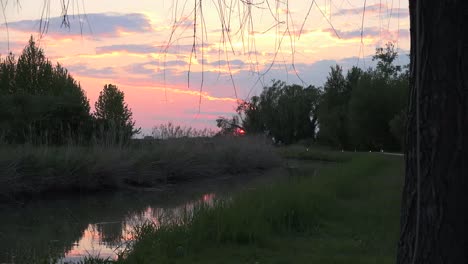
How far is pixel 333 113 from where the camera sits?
68.1 metres

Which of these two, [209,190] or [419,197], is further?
[209,190]

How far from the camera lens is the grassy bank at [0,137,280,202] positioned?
18469mm

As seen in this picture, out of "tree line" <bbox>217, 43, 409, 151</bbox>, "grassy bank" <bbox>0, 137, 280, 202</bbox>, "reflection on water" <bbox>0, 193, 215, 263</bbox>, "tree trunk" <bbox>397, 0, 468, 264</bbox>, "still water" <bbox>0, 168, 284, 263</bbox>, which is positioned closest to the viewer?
"tree trunk" <bbox>397, 0, 468, 264</bbox>

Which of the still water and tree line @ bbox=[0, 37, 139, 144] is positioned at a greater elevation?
tree line @ bbox=[0, 37, 139, 144]

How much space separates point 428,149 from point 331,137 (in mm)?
68199

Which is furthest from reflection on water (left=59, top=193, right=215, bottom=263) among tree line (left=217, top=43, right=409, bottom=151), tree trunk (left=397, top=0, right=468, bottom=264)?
tree line (left=217, top=43, right=409, bottom=151)

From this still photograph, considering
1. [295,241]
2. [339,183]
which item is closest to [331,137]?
[339,183]

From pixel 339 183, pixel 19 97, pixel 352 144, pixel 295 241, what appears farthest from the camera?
pixel 352 144

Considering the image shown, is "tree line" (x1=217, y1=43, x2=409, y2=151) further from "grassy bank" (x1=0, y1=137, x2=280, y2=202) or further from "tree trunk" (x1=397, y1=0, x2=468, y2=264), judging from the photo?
"tree trunk" (x1=397, y1=0, x2=468, y2=264)

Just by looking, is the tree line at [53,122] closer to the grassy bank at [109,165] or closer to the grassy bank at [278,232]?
the grassy bank at [109,165]

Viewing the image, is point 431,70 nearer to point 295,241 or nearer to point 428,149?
point 428,149

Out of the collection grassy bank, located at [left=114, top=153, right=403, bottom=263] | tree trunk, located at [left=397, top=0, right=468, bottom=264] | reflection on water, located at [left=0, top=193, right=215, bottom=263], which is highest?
tree trunk, located at [left=397, top=0, right=468, bottom=264]

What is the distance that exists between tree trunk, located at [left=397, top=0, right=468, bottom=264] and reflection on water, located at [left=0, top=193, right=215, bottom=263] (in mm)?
5548

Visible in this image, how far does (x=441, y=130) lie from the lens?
2.92 m
